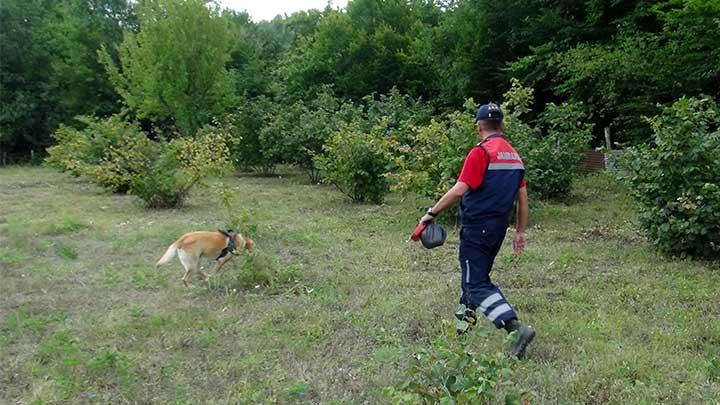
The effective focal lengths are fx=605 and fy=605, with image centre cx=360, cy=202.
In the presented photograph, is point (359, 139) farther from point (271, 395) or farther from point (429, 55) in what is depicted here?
point (429, 55)

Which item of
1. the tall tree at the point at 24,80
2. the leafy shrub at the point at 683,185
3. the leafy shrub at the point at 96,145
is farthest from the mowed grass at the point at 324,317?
the tall tree at the point at 24,80

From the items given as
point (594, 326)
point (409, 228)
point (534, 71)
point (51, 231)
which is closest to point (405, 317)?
point (594, 326)

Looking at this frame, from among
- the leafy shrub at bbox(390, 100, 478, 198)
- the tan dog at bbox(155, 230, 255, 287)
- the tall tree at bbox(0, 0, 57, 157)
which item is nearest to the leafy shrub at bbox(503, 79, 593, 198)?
the leafy shrub at bbox(390, 100, 478, 198)

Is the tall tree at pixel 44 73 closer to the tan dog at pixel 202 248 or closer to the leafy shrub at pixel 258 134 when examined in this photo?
the leafy shrub at pixel 258 134

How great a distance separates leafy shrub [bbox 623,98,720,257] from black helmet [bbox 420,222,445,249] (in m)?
3.54

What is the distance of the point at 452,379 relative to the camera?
2664mm

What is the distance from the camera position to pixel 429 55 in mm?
23859

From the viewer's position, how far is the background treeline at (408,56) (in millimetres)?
13195

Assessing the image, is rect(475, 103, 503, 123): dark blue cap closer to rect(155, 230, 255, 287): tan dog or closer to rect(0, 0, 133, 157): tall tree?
rect(155, 230, 255, 287): tan dog

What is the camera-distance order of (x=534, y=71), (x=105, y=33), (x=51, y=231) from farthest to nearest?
(x=105, y=33)
(x=534, y=71)
(x=51, y=231)

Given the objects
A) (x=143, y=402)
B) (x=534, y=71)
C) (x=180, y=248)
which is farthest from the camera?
(x=534, y=71)

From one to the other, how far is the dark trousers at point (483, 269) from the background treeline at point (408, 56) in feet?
29.5

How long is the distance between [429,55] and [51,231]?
17708 millimetres

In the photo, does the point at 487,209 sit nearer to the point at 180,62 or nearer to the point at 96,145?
the point at 96,145
